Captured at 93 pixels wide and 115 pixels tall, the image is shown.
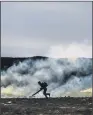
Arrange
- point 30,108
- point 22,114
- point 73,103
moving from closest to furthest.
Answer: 1. point 22,114
2. point 30,108
3. point 73,103

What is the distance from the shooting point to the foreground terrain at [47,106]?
90.3 feet

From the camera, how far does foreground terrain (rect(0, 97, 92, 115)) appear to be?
90.3 feet

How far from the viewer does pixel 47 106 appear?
29.4 metres

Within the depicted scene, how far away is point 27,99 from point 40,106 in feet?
6.91

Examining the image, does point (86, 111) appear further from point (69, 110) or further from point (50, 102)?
point (50, 102)

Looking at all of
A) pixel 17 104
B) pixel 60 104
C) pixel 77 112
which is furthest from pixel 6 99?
pixel 77 112

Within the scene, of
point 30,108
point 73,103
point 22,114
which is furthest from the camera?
point 73,103

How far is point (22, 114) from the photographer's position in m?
27.0

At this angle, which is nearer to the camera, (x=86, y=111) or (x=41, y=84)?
(x=86, y=111)

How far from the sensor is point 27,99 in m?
31.3

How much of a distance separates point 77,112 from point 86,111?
2.03ft

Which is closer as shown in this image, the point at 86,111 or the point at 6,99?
the point at 86,111

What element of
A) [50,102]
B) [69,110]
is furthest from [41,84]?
[69,110]

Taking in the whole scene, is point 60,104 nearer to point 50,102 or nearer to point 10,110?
point 50,102
